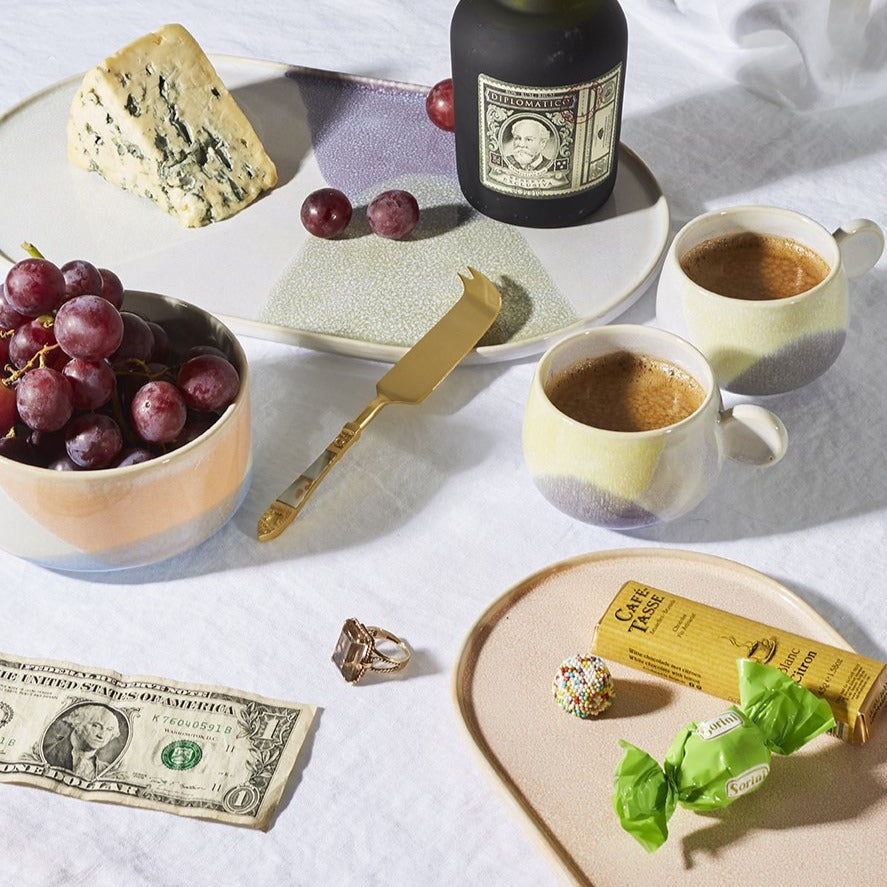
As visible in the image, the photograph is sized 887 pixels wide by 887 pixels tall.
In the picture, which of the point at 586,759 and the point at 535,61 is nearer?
the point at 586,759

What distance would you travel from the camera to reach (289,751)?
0.68 metres

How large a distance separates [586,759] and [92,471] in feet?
1.04

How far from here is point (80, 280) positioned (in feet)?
2.44

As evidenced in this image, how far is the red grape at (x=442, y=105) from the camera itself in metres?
1.15

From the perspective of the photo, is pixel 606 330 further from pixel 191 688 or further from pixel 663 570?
pixel 191 688

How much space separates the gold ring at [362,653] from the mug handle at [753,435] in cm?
24

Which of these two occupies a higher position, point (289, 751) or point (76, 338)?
point (76, 338)

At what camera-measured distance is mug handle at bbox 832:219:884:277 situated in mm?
882

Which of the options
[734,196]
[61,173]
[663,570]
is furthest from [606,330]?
[61,173]

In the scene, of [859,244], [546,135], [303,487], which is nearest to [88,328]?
[303,487]

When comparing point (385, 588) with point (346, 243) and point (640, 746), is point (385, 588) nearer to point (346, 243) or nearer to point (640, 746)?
point (640, 746)

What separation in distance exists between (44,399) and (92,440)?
0.04m

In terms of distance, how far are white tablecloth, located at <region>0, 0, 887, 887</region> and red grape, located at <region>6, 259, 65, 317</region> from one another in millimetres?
135

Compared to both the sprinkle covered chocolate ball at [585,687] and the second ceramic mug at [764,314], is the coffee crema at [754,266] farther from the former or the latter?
the sprinkle covered chocolate ball at [585,687]
